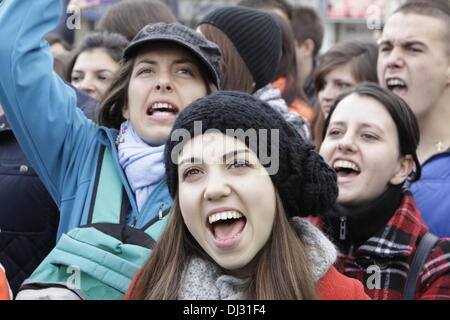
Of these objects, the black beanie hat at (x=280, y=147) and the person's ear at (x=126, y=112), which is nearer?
the black beanie hat at (x=280, y=147)

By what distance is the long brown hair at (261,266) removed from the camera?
1999 mm

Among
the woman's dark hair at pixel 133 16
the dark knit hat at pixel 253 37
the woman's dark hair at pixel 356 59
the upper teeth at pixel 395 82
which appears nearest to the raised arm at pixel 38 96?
the dark knit hat at pixel 253 37

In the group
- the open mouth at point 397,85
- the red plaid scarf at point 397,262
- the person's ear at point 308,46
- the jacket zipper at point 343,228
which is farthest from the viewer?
the person's ear at point 308,46

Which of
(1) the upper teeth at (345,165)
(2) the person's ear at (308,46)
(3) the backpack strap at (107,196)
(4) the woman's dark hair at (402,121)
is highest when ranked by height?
(2) the person's ear at (308,46)

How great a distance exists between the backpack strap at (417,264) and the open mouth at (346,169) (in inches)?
17.0

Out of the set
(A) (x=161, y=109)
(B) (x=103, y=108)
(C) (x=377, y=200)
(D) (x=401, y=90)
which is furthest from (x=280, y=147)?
(D) (x=401, y=90)

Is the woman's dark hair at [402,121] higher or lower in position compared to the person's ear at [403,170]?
higher

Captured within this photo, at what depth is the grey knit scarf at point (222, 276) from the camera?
2.02 meters

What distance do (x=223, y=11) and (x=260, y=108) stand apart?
4.52 ft

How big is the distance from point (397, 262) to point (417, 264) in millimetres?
72

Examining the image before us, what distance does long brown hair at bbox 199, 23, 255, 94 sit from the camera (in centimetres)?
317

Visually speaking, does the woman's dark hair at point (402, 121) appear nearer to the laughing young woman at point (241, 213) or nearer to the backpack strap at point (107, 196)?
the laughing young woman at point (241, 213)

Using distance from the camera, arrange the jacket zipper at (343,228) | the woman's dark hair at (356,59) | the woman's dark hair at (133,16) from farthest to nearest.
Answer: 1. the woman's dark hair at (356,59)
2. the woman's dark hair at (133,16)
3. the jacket zipper at (343,228)

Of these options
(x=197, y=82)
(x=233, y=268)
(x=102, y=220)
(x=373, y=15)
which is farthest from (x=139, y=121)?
(x=373, y=15)
